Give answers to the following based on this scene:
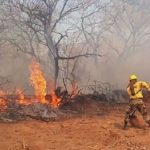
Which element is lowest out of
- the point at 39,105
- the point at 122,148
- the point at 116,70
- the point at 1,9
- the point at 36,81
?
the point at 122,148

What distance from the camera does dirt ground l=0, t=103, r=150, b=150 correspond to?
1073 cm

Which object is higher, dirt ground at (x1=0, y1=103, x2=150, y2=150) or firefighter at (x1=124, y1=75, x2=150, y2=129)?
firefighter at (x1=124, y1=75, x2=150, y2=129)

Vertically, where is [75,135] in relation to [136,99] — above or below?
below

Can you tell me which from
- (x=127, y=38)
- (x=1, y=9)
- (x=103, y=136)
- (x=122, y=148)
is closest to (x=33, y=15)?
(x=1, y=9)

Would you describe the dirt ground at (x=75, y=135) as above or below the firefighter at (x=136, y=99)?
below

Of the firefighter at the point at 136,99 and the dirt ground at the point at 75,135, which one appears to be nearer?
the dirt ground at the point at 75,135

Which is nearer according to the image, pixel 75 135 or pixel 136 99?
pixel 75 135

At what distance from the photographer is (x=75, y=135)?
11836mm

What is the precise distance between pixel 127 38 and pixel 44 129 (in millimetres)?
24296

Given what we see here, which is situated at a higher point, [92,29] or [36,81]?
[92,29]

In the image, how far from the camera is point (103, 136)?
38.2ft

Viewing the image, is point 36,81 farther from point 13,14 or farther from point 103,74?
point 103,74

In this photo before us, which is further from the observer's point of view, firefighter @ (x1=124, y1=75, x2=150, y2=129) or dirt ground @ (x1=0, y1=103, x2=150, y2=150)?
firefighter @ (x1=124, y1=75, x2=150, y2=129)

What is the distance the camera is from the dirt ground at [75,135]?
10.7m
